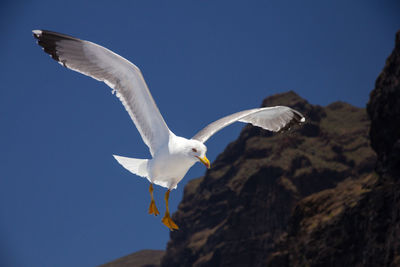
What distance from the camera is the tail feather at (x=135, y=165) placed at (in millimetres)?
10302

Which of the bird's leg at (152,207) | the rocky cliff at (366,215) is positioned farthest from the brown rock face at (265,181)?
the bird's leg at (152,207)

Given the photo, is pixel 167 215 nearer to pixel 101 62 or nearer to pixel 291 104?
pixel 101 62

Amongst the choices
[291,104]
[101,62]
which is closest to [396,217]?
[101,62]

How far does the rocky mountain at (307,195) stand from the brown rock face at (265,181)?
0.41 ft

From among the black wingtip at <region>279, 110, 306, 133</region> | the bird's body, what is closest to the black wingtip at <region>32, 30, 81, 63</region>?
the bird's body

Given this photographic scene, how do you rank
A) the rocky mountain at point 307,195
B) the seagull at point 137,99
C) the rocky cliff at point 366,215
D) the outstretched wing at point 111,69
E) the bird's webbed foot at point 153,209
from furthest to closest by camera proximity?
1. the rocky mountain at point 307,195
2. the rocky cliff at point 366,215
3. the bird's webbed foot at point 153,209
4. the outstretched wing at point 111,69
5. the seagull at point 137,99

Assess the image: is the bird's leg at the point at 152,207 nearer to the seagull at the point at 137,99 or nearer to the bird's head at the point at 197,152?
the seagull at the point at 137,99

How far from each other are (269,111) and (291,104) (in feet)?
189

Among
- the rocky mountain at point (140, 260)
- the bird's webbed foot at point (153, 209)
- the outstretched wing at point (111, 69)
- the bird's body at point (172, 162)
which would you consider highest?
the rocky mountain at point (140, 260)

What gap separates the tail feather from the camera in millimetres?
10302

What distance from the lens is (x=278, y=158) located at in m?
56.5

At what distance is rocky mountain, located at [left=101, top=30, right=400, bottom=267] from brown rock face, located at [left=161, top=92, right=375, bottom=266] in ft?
0.41

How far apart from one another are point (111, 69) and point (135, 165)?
2351 mm

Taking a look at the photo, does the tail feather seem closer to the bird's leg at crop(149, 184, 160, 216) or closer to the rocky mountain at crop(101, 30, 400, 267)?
the bird's leg at crop(149, 184, 160, 216)
